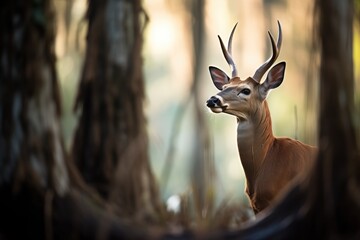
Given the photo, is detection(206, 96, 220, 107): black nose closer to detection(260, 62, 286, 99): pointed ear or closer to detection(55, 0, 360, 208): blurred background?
detection(55, 0, 360, 208): blurred background

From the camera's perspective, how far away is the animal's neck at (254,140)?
1035 centimetres

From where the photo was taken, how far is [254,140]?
34.6 ft

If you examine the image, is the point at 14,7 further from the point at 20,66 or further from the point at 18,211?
the point at 18,211

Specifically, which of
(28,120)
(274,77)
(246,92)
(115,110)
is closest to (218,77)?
(274,77)

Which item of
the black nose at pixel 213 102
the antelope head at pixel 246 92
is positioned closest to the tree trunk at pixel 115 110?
the black nose at pixel 213 102

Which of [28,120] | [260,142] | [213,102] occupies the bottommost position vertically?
[260,142]

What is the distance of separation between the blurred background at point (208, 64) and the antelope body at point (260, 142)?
1.12 ft

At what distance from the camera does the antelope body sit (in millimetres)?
9766

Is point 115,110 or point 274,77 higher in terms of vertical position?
point 274,77

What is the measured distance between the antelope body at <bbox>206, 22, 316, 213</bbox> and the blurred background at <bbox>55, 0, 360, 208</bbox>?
343mm

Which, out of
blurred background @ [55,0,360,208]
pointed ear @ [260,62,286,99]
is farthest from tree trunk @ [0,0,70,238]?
pointed ear @ [260,62,286,99]

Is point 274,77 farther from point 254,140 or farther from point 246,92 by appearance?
point 254,140

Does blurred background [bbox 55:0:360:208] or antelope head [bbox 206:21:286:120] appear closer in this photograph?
blurred background [bbox 55:0:360:208]

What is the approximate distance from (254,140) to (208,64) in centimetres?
2572
